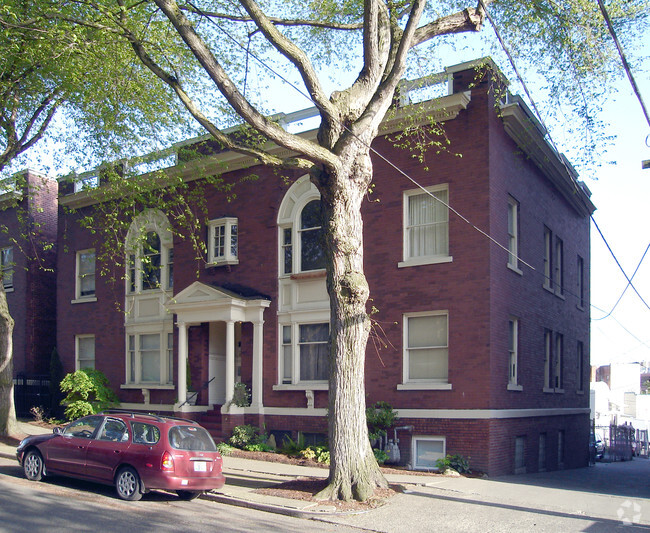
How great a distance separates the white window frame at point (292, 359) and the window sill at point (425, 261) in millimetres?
2776

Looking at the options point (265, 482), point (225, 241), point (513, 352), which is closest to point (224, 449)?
point (265, 482)

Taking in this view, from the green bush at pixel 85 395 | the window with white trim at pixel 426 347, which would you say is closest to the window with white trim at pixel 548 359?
the window with white trim at pixel 426 347

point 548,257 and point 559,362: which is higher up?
point 548,257

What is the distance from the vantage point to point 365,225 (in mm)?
18609

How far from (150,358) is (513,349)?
459 inches

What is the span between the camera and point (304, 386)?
19125 millimetres

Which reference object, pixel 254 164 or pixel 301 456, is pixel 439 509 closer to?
pixel 301 456

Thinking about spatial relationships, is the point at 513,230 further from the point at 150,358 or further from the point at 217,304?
the point at 150,358

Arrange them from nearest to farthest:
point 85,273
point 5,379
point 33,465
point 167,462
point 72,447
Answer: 1. point 167,462
2. point 72,447
3. point 33,465
4. point 5,379
5. point 85,273

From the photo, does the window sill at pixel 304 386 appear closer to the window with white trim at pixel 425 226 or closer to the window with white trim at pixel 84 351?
the window with white trim at pixel 425 226

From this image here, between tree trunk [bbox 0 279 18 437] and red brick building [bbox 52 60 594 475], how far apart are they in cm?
355

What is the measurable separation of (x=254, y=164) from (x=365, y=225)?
4.38 meters

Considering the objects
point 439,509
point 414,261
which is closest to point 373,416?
point 414,261

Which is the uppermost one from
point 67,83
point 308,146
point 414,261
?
point 67,83
